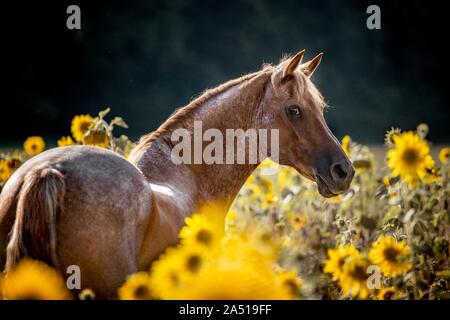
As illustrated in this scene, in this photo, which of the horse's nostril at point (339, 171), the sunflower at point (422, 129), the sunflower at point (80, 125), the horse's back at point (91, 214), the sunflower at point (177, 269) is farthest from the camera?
the sunflower at point (80, 125)

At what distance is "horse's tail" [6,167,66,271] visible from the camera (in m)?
2.57

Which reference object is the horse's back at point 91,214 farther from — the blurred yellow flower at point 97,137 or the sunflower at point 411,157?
the sunflower at point 411,157

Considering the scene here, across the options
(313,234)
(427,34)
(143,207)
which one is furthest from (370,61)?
(143,207)

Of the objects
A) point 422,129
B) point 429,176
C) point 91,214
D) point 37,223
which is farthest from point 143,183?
point 422,129

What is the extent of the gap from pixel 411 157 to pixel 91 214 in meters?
2.26

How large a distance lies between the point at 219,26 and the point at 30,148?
10.9m

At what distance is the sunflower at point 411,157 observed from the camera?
402 centimetres

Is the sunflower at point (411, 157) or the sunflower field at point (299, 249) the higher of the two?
the sunflower at point (411, 157)

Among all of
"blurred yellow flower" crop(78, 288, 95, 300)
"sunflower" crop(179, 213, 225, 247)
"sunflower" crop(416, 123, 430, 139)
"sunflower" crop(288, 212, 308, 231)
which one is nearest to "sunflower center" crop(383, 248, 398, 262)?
"sunflower" crop(179, 213, 225, 247)

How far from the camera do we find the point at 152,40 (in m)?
15.5

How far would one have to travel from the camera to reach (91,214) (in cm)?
272

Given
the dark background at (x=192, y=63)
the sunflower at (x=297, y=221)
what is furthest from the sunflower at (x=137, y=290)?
the dark background at (x=192, y=63)

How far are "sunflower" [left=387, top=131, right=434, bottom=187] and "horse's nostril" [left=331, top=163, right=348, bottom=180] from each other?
0.37 m

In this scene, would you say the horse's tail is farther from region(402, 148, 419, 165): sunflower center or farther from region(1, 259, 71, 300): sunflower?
region(402, 148, 419, 165): sunflower center
